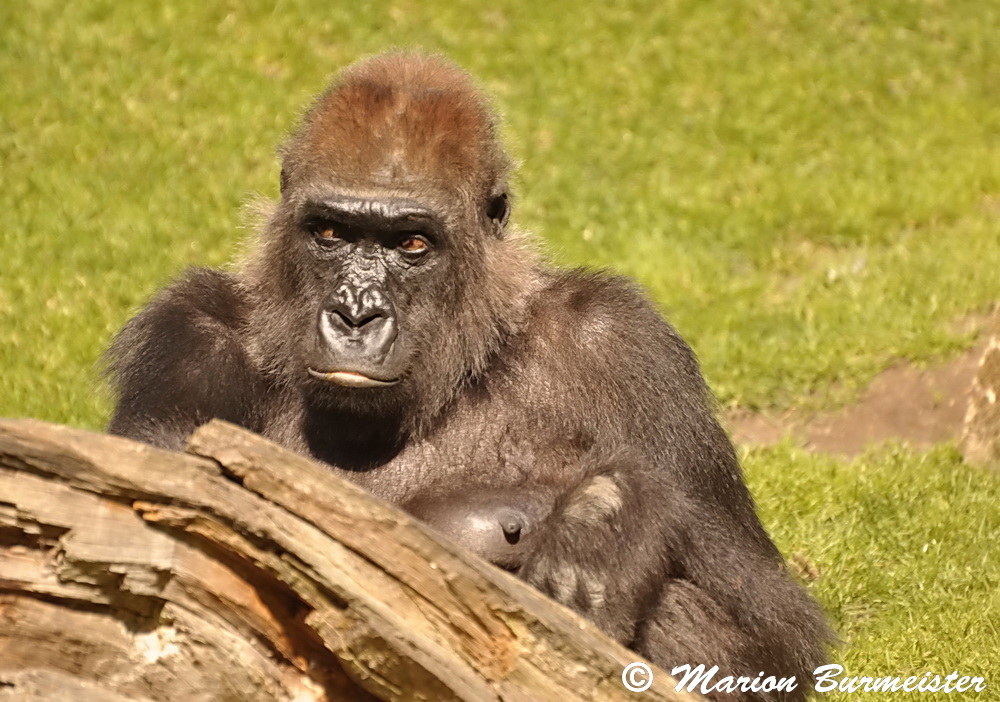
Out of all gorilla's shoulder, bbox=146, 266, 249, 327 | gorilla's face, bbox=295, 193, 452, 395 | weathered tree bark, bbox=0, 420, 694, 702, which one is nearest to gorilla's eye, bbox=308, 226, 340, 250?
gorilla's face, bbox=295, 193, 452, 395

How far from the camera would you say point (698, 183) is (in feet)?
37.5

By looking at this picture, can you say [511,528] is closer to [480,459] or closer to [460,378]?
[480,459]

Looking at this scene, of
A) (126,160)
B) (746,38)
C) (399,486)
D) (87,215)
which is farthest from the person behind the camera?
(746,38)

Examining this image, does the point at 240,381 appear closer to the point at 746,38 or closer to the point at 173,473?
the point at 173,473

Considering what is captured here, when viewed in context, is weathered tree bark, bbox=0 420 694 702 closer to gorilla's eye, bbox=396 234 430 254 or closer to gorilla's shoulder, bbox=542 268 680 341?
gorilla's eye, bbox=396 234 430 254

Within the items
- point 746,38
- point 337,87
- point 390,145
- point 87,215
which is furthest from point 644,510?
point 746,38

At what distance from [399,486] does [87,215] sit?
5591 millimetres

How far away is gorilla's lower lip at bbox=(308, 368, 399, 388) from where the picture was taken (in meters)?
4.53

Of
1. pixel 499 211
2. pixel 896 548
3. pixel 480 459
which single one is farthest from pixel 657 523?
pixel 896 548

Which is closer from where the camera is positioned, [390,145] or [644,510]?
[644,510]

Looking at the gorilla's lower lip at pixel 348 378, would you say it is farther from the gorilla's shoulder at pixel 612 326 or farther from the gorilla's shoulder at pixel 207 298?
the gorilla's shoulder at pixel 612 326

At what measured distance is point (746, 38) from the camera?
13.3 metres

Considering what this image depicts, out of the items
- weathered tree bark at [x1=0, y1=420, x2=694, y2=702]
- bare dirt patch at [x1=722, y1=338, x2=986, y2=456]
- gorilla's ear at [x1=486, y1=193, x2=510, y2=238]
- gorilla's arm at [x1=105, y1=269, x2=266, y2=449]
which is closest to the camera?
weathered tree bark at [x1=0, y1=420, x2=694, y2=702]

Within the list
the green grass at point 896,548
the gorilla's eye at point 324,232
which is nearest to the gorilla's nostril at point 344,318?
the gorilla's eye at point 324,232
